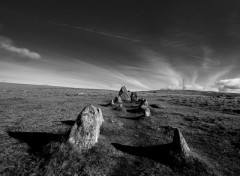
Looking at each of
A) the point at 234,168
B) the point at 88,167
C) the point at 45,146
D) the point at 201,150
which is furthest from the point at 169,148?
the point at 45,146

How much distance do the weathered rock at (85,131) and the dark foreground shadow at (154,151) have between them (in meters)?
2.33

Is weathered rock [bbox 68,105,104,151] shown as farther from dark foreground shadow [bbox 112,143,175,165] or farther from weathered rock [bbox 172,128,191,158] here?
weathered rock [bbox 172,128,191,158]

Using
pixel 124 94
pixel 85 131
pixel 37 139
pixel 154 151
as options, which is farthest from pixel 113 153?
pixel 124 94

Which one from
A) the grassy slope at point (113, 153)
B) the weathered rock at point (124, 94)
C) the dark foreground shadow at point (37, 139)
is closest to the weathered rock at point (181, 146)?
the grassy slope at point (113, 153)

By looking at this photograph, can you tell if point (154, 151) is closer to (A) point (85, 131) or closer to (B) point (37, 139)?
(A) point (85, 131)

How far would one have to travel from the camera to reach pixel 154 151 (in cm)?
1305

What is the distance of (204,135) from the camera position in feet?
57.0

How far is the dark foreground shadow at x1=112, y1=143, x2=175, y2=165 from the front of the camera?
38.7 feet

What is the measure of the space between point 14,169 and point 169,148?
11.3 m

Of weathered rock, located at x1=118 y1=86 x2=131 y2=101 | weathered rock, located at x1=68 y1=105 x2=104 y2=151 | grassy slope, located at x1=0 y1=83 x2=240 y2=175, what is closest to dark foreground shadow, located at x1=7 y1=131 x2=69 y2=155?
grassy slope, located at x1=0 y1=83 x2=240 y2=175

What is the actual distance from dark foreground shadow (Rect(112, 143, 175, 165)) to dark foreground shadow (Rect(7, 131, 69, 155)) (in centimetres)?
525

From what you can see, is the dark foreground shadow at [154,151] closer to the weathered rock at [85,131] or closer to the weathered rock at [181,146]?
the weathered rock at [181,146]

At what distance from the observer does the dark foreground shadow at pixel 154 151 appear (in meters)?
11.8

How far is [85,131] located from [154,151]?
20.0ft
